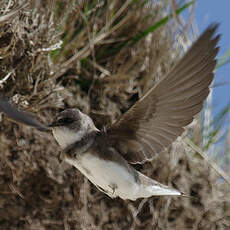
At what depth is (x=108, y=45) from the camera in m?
2.13

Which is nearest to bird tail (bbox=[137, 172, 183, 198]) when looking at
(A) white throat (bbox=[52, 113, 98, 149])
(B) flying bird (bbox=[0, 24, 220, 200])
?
(B) flying bird (bbox=[0, 24, 220, 200])

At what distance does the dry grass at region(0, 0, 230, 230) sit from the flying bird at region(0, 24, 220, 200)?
310 millimetres

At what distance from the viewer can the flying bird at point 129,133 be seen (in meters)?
1.22

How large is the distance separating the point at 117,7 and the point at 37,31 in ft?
1.90

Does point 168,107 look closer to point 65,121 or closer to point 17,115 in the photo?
point 65,121

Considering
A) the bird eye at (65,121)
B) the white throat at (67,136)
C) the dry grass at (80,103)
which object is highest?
the bird eye at (65,121)

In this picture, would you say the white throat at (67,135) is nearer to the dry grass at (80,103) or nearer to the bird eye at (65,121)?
the bird eye at (65,121)

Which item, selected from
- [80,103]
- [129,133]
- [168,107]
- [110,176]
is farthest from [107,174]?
[80,103]

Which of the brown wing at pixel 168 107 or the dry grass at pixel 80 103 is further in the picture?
the dry grass at pixel 80 103

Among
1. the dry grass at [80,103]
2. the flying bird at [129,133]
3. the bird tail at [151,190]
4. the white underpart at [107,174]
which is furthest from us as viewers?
the dry grass at [80,103]

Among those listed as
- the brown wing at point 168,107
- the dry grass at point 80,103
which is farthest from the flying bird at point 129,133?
the dry grass at point 80,103

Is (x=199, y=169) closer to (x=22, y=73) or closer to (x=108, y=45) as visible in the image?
(x=108, y=45)

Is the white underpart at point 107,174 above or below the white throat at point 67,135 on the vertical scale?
below

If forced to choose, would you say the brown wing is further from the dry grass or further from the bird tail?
the dry grass
